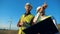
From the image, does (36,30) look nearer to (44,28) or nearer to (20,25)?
(44,28)

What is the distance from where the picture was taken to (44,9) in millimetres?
2713

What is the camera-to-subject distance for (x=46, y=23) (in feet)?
7.48

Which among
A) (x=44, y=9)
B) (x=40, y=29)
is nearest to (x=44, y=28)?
(x=40, y=29)

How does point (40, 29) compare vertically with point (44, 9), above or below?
below

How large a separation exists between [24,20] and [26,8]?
16 cm

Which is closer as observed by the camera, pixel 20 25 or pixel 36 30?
pixel 36 30

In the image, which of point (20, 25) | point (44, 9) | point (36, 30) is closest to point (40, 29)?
point (36, 30)

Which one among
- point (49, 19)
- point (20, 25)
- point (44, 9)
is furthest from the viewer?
point (20, 25)

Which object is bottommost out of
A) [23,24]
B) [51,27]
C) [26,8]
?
[51,27]

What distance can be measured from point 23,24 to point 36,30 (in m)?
0.56

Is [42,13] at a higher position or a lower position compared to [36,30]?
higher

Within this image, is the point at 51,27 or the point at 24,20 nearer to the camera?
the point at 51,27

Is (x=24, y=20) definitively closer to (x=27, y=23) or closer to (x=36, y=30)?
(x=27, y=23)

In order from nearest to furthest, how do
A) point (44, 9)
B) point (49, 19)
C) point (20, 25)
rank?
point (49, 19)
point (44, 9)
point (20, 25)
